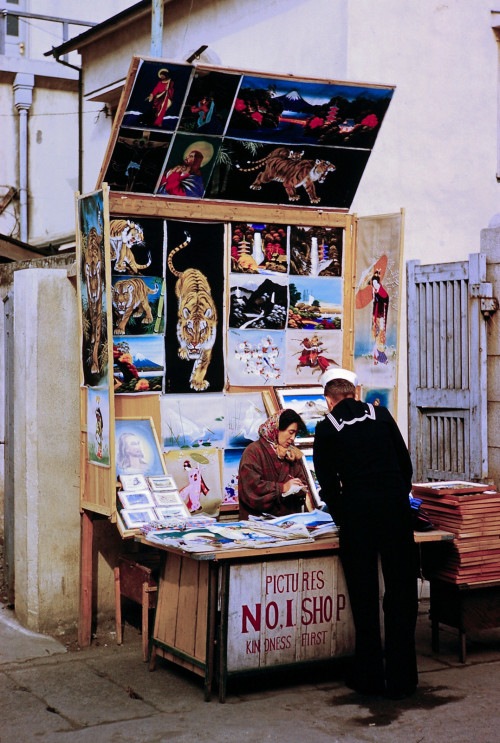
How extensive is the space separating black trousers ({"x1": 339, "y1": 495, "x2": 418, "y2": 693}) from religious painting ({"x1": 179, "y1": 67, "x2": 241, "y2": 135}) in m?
2.72

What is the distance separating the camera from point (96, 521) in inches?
270

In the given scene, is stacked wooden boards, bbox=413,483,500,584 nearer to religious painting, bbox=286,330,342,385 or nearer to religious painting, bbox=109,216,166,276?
religious painting, bbox=286,330,342,385

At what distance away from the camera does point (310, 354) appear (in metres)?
7.56

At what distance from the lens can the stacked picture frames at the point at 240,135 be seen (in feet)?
20.0

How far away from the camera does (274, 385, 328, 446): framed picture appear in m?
7.36

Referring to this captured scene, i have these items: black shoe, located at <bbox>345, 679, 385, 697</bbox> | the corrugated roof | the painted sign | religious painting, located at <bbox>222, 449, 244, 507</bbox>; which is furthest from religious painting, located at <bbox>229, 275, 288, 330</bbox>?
the corrugated roof

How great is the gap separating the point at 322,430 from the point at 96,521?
207 centimetres

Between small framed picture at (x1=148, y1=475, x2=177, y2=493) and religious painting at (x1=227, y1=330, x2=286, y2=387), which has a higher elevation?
religious painting at (x1=227, y1=330, x2=286, y2=387)

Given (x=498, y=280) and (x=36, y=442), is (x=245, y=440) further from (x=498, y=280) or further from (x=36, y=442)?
(x=498, y=280)

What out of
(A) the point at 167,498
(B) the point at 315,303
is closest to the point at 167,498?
(A) the point at 167,498

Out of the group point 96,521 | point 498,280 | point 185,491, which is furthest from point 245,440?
point 498,280

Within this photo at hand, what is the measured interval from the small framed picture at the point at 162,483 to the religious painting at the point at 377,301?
188cm

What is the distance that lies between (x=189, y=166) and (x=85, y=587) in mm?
2961

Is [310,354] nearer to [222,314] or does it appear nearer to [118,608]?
[222,314]
